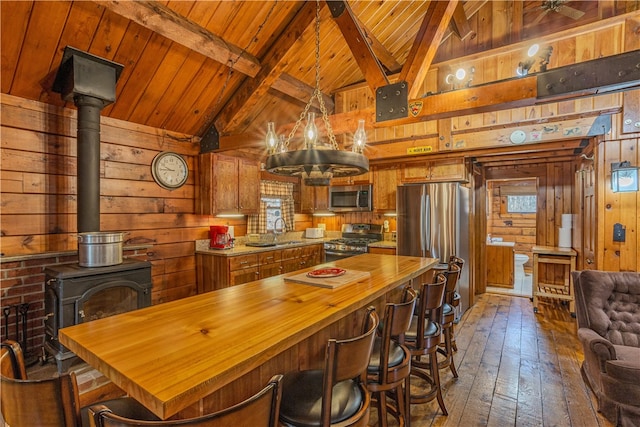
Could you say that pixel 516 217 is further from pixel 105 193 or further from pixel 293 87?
pixel 105 193

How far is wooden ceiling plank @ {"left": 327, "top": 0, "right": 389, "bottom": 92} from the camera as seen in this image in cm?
313

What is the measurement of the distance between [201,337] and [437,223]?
3.78 meters

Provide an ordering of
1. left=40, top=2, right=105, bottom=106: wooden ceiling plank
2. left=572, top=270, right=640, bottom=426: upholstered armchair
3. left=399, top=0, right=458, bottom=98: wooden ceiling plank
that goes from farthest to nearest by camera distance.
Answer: left=399, top=0, right=458, bottom=98: wooden ceiling plank, left=40, top=2, right=105, bottom=106: wooden ceiling plank, left=572, top=270, right=640, bottom=426: upholstered armchair

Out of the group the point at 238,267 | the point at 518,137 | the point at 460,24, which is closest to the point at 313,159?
the point at 238,267

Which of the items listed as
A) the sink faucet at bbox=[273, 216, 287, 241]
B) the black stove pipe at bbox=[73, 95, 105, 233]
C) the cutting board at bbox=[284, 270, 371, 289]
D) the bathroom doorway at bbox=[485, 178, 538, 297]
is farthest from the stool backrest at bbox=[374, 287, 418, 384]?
the bathroom doorway at bbox=[485, 178, 538, 297]

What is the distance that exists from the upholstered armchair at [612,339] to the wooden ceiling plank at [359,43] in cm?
258

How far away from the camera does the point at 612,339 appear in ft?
8.05

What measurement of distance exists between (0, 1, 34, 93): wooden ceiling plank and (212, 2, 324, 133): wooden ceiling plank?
1.94 meters

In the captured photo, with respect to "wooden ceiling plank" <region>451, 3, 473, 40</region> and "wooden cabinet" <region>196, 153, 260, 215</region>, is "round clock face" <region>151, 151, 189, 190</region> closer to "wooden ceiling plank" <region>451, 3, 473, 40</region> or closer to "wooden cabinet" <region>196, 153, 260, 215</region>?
"wooden cabinet" <region>196, 153, 260, 215</region>

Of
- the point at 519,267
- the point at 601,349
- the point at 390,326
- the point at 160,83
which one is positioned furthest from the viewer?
the point at 519,267

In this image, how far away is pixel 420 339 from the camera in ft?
6.69

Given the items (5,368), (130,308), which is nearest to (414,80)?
(5,368)

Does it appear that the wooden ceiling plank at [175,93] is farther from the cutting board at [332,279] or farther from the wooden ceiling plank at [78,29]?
the cutting board at [332,279]

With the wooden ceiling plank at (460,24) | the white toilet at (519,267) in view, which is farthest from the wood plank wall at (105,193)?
the white toilet at (519,267)
